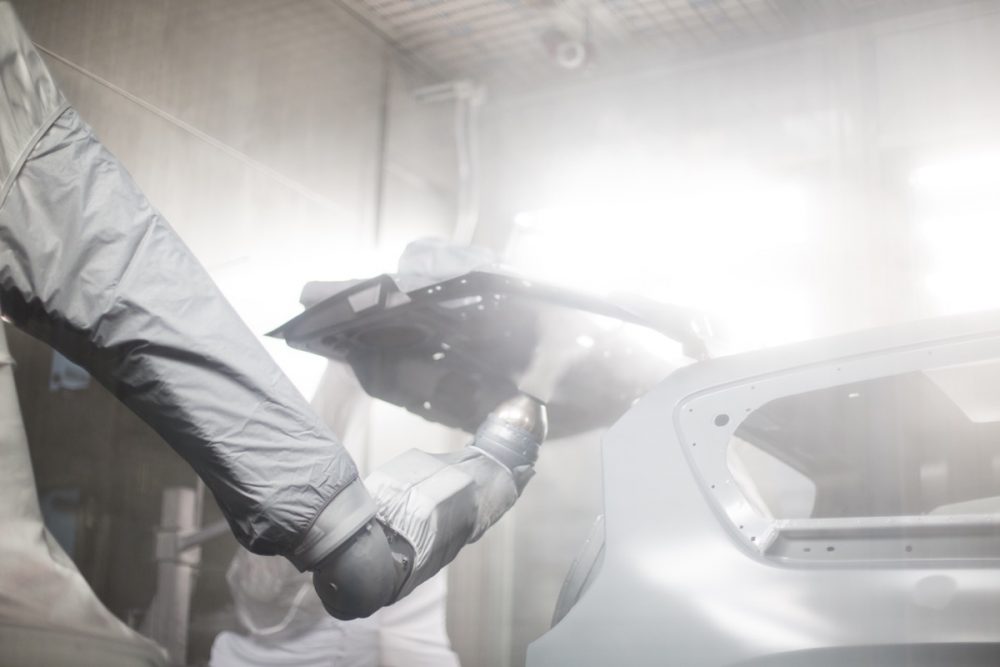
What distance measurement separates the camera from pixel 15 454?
191cm

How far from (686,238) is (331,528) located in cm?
254

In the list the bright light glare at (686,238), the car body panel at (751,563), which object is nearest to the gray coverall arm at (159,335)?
the car body panel at (751,563)

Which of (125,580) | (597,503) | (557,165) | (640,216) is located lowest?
(125,580)

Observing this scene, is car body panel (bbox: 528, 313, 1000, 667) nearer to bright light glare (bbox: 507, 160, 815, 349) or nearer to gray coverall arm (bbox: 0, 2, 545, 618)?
gray coverall arm (bbox: 0, 2, 545, 618)

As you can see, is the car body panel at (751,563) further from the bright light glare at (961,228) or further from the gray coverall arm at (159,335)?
the bright light glare at (961,228)

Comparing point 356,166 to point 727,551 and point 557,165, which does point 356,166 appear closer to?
point 557,165

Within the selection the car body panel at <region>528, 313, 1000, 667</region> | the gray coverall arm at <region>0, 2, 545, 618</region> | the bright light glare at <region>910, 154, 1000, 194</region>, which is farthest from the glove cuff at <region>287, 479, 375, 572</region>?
the bright light glare at <region>910, 154, 1000, 194</region>

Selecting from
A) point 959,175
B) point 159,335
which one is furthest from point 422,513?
point 959,175

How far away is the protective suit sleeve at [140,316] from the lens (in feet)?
4.98

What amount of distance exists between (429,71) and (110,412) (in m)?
2.30

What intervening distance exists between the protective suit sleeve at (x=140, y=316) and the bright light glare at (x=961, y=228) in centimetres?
249

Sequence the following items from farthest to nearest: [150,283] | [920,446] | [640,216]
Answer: [640,216] → [920,446] → [150,283]

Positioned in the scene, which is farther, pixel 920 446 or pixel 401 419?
pixel 401 419

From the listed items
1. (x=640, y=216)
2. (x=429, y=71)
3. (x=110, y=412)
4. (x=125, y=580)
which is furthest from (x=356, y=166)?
(x=125, y=580)
